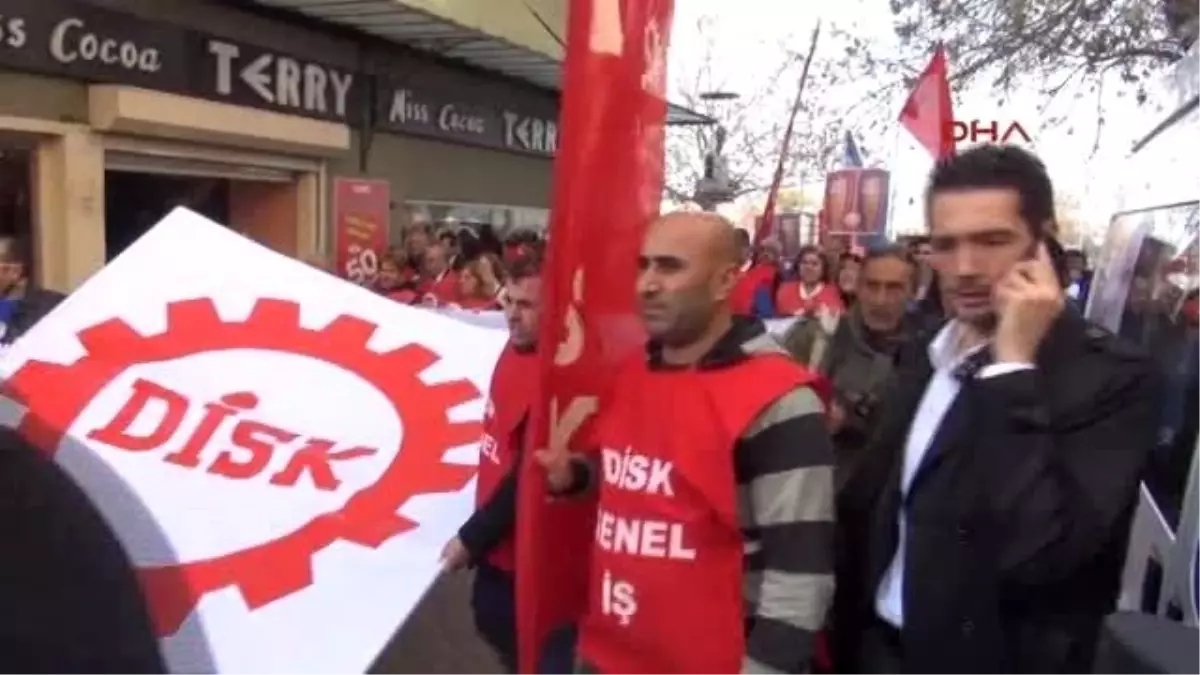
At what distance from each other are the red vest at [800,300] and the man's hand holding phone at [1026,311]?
7.70m

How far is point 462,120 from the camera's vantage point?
18.7m

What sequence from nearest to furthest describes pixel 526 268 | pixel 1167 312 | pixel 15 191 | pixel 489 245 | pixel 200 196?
pixel 1167 312
pixel 526 268
pixel 15 191
pixel 489 245
pixel 200 196

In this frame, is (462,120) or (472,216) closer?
(462,120)

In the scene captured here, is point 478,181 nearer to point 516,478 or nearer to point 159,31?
point 159,31

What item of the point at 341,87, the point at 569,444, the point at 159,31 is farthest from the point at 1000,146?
the point at 341,87

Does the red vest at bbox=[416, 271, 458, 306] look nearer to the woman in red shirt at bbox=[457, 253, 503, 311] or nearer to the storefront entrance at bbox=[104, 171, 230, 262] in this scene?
the woman in red shirt at bbox=[457, 253, 503, 311]

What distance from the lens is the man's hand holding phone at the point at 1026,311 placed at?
241 cm

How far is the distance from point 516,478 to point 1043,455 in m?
1.74

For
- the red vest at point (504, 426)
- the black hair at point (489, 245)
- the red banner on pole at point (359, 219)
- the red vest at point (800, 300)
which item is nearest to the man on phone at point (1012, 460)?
the red vest at point (504, 426)

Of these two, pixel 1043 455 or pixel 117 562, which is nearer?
pixel 117 562

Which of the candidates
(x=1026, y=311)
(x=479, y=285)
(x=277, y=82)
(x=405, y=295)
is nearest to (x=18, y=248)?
(x=277, y=82)

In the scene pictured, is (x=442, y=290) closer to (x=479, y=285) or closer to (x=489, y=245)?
(x=479, y=285)

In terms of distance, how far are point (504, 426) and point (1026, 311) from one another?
180cm

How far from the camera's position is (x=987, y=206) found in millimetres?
2537
